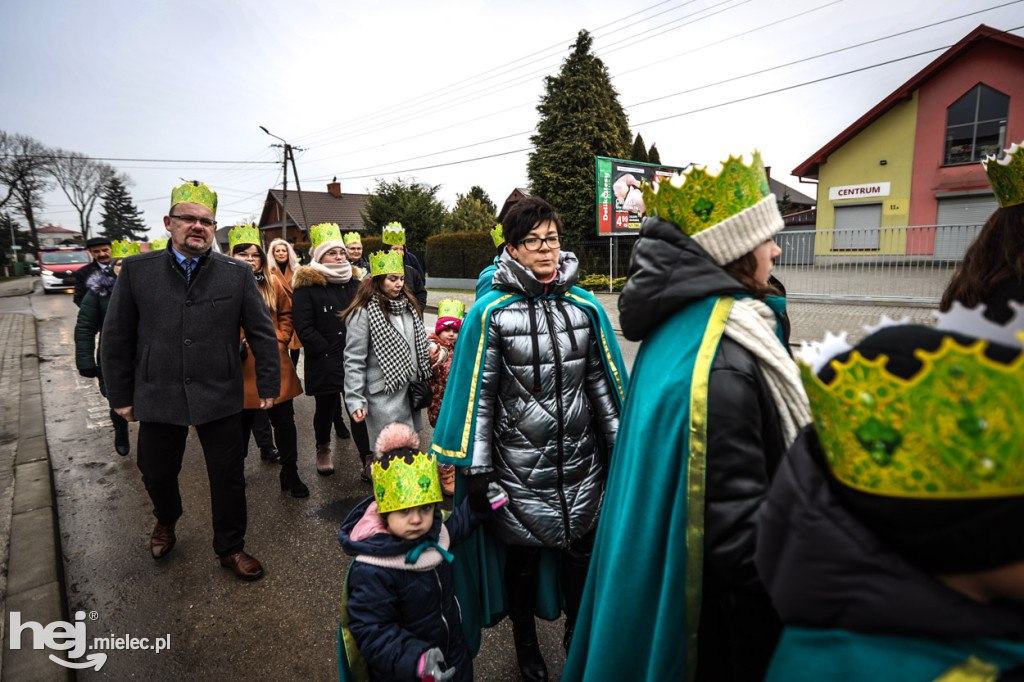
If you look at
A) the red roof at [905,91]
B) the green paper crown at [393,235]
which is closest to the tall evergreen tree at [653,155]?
the red roof at [905,91]

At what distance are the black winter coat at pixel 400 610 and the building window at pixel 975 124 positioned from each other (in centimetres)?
2472

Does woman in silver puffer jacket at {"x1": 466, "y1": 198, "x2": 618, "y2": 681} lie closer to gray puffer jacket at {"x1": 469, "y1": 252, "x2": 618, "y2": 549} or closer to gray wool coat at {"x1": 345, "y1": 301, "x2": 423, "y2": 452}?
gray puffer jacket at {"x1": 469, "y1": 252, "x2": 618, "y2": 549}

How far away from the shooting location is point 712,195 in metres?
1.39

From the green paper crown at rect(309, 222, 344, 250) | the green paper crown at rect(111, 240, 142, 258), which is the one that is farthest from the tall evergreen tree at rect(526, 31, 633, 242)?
the green paper crown at rect(309, 222, 344, 250)

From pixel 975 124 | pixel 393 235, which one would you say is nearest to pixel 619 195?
pixel 975 124

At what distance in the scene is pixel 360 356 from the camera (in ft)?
13.0

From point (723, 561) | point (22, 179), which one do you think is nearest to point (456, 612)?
point (723, 561)

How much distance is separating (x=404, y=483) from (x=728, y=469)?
4.24 ft

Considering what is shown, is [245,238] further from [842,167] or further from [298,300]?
[842,167]

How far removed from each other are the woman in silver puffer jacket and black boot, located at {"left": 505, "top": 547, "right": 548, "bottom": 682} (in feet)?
0.04

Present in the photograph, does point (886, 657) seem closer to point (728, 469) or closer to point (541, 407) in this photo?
point (728, 469)

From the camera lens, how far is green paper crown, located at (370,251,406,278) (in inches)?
157

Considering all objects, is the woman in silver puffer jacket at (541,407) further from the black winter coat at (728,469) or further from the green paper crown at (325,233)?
the green paper crown at (325,233)

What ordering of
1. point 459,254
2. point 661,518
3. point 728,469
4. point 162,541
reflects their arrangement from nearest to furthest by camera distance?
1. point 728,469
2. point 661,518
3. point 162,541
4. point 459,254
